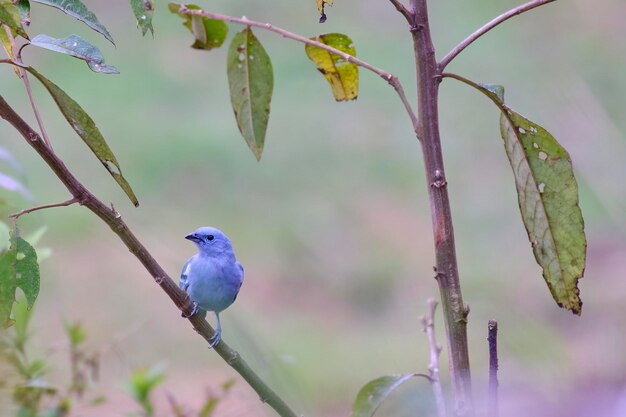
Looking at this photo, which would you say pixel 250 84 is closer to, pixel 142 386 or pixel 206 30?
pixel 206 30

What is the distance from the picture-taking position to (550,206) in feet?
3.86

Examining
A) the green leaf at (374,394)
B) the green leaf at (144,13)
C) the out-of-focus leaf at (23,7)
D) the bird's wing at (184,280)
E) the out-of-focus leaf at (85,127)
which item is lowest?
the green leaf at (374,394)

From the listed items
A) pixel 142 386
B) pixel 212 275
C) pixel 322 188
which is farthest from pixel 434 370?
pixel 322 188

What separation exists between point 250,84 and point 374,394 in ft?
1.49

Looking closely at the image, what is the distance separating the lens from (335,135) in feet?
22.7

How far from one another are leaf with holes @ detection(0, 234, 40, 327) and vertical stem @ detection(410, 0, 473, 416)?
1.63 feet

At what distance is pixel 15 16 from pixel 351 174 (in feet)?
18.3

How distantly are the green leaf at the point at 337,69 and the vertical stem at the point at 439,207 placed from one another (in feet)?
0.75

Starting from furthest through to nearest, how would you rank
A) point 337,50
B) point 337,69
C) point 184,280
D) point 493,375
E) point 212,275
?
1. point 184,280
2. point 212,275
3. point 337,69
4. point 337,50
5. point 493,375

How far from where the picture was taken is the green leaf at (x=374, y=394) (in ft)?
4.04

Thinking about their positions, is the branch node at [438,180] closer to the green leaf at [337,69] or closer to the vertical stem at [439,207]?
the vertical stem at [439,207]

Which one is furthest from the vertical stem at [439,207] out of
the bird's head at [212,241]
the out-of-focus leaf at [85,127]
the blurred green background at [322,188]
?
the blurred green background at [322,188]

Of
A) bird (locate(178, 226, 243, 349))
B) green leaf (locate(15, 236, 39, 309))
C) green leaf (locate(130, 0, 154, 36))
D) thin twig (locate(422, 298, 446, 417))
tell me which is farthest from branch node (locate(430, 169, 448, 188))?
bird (locate(178, 226, 243, 349))

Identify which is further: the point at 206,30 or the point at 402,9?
the point at 206,30
